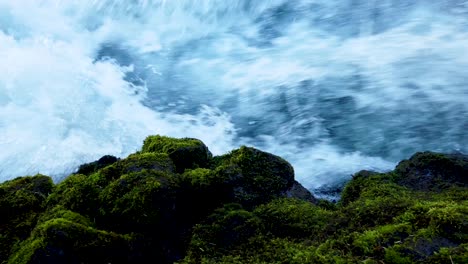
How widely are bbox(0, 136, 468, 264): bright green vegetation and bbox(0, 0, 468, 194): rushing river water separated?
369 cm

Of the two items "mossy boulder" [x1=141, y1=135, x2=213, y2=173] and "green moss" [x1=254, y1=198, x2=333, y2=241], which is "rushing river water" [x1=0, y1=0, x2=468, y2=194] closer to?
"mossy boulder" [x1=141, y1=135, x2=213, y2=173]

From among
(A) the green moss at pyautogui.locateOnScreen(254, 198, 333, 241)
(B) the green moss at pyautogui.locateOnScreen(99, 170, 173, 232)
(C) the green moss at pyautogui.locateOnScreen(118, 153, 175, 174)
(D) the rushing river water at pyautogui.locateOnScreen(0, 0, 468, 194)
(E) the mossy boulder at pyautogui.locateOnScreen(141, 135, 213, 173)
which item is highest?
(D) the rushing river water at pyautogui.locateOnScreen(0, 0, 468, 194)

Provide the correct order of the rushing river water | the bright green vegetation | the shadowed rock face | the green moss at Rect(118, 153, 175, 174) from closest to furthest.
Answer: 1. the bright green vegetation
2. the green moss at Rect(118, 153, 175, 174)
3. the shadowed rock face
4. the rushing river water

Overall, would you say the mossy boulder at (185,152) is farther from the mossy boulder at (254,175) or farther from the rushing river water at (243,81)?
the rushing river water at (243,81)

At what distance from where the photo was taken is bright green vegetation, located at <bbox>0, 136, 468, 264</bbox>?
11.5ft

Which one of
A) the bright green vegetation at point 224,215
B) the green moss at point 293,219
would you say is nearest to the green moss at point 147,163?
the bright green vegetation at point 224,215

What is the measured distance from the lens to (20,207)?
16.2 ft

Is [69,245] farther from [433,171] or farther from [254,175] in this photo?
[433,171]

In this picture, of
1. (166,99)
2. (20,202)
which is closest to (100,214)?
(20,202)

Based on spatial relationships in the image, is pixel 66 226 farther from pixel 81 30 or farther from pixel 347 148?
pixel 81 30

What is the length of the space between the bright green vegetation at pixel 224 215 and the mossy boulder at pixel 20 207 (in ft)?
0.04

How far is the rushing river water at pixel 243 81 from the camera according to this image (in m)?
10.9

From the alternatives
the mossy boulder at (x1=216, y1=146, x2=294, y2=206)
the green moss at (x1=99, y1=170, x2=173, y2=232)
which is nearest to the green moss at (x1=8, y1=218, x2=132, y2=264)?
the green moss at (x1=99, y1=170, x2=173, y2=232)

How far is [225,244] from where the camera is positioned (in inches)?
167
